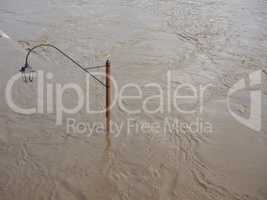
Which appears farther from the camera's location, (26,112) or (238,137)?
(26,112)

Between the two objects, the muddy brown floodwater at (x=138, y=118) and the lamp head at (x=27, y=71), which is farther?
the muddy brown floodwater at (x=138, y=118)

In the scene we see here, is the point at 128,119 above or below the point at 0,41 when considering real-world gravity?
below

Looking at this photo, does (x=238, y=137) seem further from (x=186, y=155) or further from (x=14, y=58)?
(x=14, y=58)

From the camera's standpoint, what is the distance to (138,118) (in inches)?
215

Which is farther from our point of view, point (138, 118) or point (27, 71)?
point (138, 118)

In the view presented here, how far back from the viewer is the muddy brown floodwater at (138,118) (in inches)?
167

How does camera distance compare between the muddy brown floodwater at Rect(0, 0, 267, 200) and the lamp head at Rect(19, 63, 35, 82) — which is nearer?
the lamp head at Rect(19, 63, 35, 82)

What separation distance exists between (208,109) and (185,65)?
1603 mm

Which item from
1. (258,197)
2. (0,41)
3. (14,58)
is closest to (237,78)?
(258,197)

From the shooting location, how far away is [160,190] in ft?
13.6

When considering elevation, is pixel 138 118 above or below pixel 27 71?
below

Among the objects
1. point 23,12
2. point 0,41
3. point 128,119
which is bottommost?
point 128,119

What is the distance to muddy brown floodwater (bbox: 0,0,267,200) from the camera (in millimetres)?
4250

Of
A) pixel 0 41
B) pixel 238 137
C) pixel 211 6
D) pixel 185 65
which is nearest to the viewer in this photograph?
pixel 238 137
